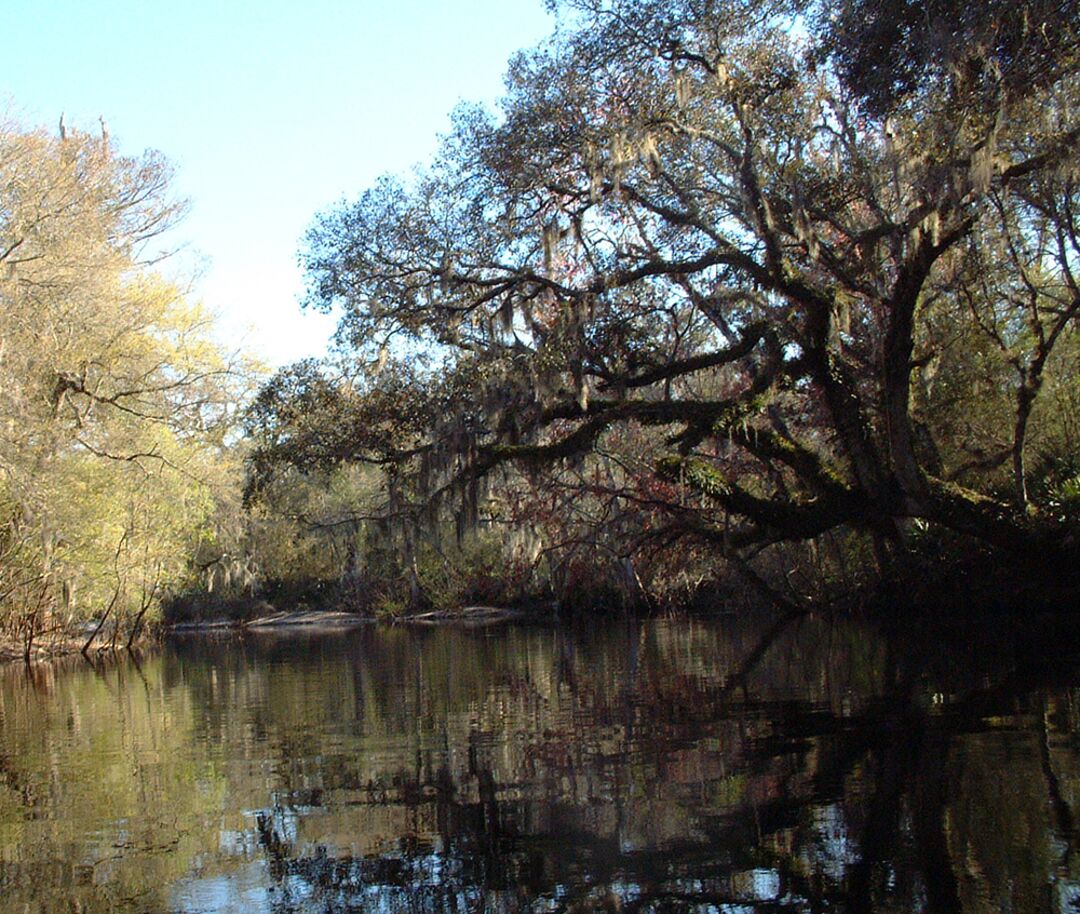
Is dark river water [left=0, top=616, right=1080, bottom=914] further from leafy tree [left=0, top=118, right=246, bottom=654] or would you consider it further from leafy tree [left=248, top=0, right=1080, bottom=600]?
leafy tree [left=0, top=118, right=246, bottom=654]

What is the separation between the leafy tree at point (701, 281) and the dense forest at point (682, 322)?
0.05 metres

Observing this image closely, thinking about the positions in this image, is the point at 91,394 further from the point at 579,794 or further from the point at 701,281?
the point at 579,794

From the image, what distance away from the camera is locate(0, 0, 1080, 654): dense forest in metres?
14.0

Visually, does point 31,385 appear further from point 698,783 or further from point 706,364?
point 698,783

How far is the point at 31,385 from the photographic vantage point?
67.3ft

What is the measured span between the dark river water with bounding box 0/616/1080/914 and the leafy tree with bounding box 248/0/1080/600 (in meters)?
3.86

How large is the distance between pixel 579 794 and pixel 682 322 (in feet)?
41.9

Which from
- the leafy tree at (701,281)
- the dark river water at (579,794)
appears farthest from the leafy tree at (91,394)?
the dark river water at (579,794)

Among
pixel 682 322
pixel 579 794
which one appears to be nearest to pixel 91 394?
pixel 682 322

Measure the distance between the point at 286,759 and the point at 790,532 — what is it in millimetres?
9949

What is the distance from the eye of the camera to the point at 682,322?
18.2m

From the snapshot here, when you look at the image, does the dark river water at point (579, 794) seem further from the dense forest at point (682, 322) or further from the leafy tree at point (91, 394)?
the leafy tree at point (91, 394)

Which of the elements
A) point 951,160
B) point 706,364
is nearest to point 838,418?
point 706,364

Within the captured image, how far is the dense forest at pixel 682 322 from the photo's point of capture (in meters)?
14.0
